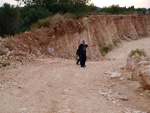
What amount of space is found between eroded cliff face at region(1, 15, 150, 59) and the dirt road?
5.34m

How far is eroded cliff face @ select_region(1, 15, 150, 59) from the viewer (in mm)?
14141

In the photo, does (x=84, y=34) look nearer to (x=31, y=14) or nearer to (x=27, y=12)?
(x=31, y=14)

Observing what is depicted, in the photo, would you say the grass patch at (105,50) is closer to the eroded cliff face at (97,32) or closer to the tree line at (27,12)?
the eroded cliff face at (97,32)

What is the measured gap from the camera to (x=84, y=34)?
72.5ft

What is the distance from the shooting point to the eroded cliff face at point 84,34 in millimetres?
14141

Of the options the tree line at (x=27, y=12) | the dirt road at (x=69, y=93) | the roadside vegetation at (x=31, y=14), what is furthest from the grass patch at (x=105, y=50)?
the dirt road at (x=69, y=93)

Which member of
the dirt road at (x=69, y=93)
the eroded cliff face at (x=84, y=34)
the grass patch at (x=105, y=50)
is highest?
the eroded cliff face at (x=84, y=34)

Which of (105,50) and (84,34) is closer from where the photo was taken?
(84,34)

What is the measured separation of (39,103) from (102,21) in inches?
1010

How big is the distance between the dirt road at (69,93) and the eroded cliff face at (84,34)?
5338 mm

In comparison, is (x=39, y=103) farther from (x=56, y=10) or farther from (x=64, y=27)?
(x=56, y=10)

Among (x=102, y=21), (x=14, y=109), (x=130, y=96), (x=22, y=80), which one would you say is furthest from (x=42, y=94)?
(x=102, y=21)

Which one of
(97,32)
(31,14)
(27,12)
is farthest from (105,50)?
(27,12)

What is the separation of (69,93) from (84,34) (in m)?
16.8
